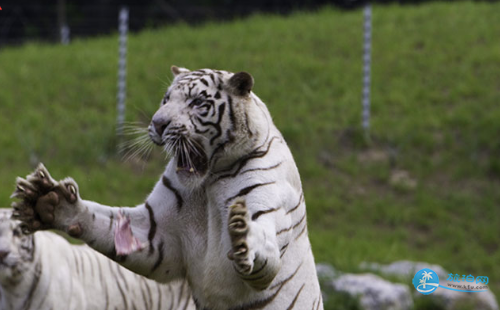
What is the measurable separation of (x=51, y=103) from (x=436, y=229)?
5.56m

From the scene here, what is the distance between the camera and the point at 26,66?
38.7 ft

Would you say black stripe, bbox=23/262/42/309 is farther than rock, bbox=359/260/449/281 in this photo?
No

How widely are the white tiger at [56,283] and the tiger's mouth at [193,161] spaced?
1.42 metres

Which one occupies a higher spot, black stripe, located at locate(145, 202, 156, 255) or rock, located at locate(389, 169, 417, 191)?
black stripe, located at locate(145, 202, 156, 255)

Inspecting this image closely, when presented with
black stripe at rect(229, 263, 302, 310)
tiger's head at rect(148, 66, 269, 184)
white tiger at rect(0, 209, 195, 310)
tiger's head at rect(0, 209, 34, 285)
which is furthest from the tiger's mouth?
tiger's head at rect(0, 209, 34, 285)

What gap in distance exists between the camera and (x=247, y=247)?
2.10 metres

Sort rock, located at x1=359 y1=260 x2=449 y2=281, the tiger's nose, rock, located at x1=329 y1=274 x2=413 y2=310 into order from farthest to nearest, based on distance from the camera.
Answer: rock, located at x1=359 y1=260 x2=449 y2=281 < rock, located at x1=329 y1=274 x2=413 y2=310 < the tiger's nose

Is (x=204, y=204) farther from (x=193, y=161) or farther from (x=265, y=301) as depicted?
(x=265, y=301)

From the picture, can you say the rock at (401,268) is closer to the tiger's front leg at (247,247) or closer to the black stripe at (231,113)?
the black stripe at (231,113)

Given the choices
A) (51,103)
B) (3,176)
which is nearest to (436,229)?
(3,176)

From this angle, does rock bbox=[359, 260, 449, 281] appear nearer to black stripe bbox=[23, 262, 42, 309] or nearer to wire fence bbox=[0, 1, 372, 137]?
black stripe bbox=[23, 262, 42, 309]

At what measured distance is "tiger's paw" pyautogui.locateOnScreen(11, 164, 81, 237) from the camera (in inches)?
94.5

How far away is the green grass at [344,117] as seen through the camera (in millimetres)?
8156

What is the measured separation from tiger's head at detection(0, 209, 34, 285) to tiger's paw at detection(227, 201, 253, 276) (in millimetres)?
2136
